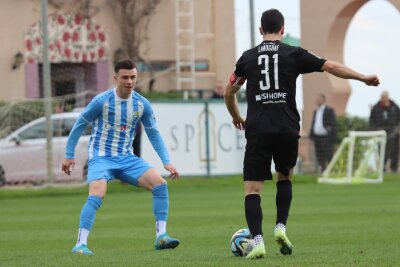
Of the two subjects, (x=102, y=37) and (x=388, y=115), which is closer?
(x=388, y=115)

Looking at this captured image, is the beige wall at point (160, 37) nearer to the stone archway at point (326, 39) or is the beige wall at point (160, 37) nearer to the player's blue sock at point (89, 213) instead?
the stone archway at point (326, 39)

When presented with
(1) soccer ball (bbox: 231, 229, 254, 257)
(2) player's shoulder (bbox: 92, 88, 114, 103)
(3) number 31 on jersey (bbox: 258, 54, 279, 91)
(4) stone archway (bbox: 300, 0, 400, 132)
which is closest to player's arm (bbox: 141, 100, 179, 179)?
(2) player's shoulder (bbox: 92, 88, 114, 103)

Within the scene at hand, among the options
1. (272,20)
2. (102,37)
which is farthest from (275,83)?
(102,37)

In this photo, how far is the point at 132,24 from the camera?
115 ft

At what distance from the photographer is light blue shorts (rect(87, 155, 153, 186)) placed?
38.4 feet

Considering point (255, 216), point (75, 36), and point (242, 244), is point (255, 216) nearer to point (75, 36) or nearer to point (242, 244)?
point (242, 244)

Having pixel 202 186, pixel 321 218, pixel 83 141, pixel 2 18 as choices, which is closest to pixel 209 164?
pixel 202 186

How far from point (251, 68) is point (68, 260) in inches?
85.9

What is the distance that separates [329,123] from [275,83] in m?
19.6

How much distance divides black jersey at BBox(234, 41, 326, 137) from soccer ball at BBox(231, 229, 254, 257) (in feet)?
2.99

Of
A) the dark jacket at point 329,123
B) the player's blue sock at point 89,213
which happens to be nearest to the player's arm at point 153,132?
the player's blue sock at point 89,213

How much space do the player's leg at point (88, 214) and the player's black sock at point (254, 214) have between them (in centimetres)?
184

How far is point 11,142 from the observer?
1069 inches

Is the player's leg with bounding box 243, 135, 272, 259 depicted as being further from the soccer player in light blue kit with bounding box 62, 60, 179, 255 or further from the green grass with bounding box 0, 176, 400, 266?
the soccer player in light blue kit with bounding box 62, 60, 179, 255
